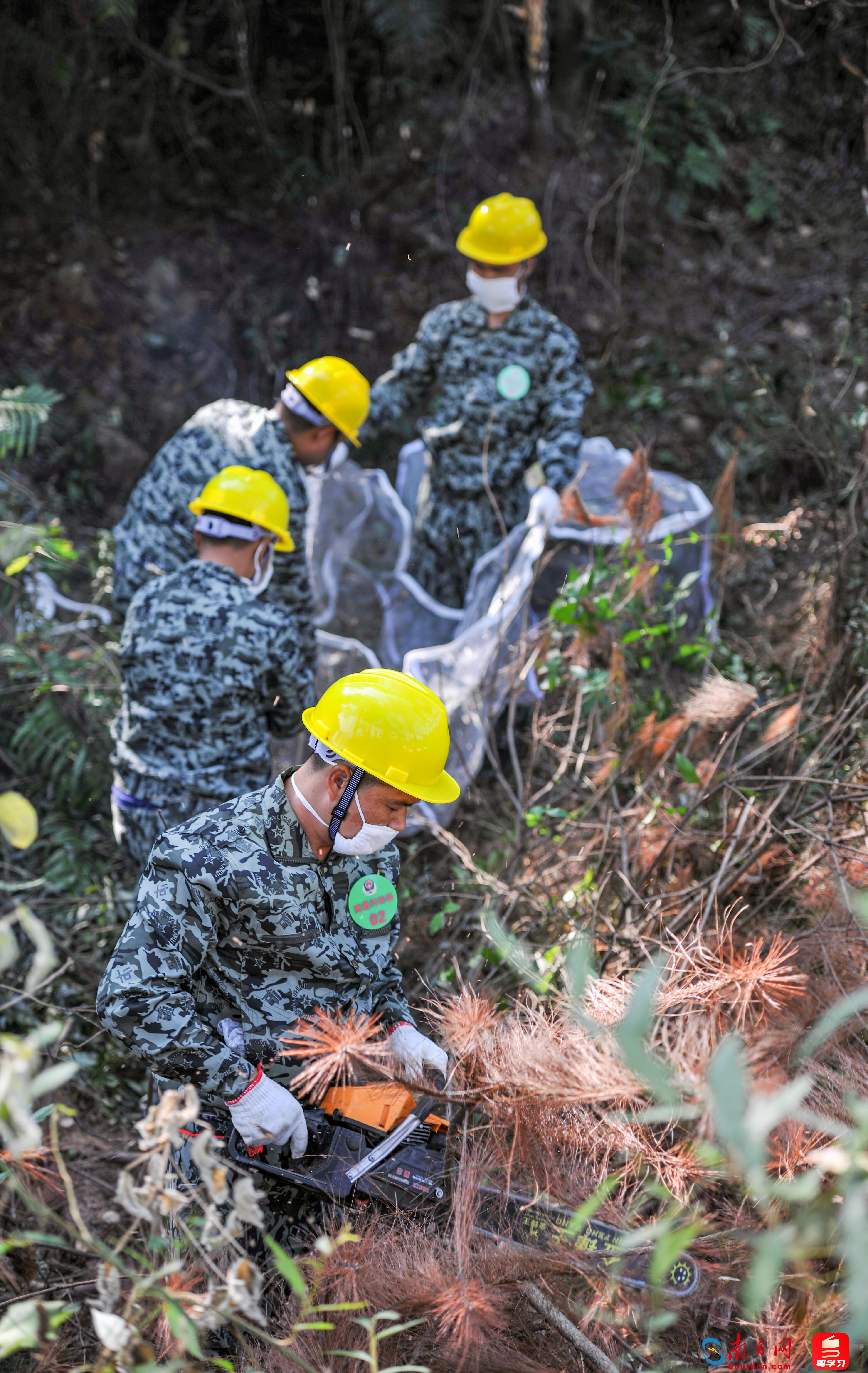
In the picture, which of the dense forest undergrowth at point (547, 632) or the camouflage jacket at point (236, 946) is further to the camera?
the camouflage jacket at point (236, 946)

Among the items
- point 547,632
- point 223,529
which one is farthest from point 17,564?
point 547,632

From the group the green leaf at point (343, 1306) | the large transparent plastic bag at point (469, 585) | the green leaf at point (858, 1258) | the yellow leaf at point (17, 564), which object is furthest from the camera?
the large transparent plastic bag at point (469, 585)

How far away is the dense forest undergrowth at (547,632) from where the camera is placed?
58.2 inches

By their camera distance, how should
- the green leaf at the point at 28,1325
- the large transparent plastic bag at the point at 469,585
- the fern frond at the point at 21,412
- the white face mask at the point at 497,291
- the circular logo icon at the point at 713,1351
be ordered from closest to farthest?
the green leaf at the point at 28,1325 < the circular logo icon at the point at 713,1351 < the large transparent plastic bag at the point at 469,585 < the fern frond at the point at 21,412 < the white face mask at the point at 497,291

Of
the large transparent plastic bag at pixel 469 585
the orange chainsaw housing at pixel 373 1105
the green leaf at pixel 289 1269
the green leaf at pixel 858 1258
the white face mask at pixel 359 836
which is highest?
the green leaf at pixel 858 1258

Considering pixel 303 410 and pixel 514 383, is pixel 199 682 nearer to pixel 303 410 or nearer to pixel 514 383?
pixel 303 410

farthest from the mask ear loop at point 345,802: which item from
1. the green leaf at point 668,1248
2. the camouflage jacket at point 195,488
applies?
the camouflage jacket at point 195,488

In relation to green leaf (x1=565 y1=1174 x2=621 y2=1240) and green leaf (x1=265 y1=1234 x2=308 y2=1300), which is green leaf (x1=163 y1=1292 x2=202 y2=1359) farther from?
green leaf (x1=565 y1=1174 x2=621 y2=1240)

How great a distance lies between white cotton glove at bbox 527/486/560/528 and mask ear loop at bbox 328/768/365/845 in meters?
2.09

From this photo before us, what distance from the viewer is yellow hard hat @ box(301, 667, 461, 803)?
1771 mm

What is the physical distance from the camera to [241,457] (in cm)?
330

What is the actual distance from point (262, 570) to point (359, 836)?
1.30m

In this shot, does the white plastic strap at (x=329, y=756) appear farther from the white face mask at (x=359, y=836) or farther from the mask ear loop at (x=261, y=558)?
the mask ear loop at (x=261, y=558)

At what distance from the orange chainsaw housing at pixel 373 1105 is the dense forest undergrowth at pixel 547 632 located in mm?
135
